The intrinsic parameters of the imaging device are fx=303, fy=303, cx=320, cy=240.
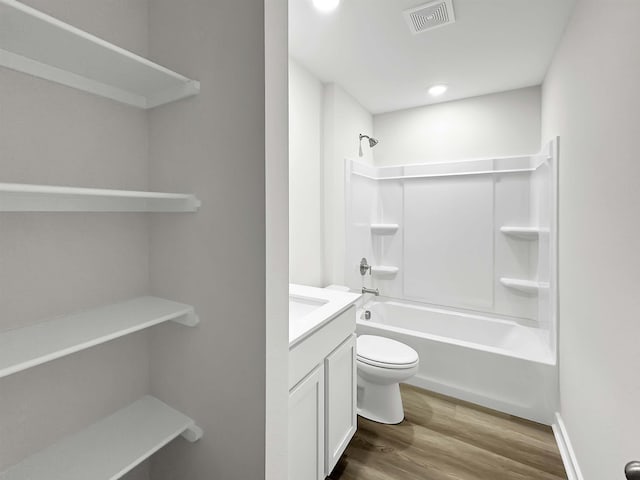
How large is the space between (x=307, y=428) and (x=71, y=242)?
3.80 ft

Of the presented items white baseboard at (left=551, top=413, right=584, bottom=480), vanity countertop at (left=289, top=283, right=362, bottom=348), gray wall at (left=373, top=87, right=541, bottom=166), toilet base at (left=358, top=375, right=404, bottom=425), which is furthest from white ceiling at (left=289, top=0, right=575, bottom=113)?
white baseboard at (left=551, top=413, right=584, bottom=480)

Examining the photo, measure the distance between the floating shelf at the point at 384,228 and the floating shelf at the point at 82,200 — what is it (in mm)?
2553

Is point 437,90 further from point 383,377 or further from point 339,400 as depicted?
point 339,400

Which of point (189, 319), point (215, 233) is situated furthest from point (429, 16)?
point (189, 319)

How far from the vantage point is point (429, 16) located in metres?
1.79

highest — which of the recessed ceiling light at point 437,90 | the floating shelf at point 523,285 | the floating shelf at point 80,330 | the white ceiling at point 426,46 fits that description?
the recessed ceiling light at point 437,90

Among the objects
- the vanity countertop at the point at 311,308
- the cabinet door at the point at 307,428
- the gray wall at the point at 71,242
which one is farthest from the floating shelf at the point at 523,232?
the gray wall at the point at 71,242

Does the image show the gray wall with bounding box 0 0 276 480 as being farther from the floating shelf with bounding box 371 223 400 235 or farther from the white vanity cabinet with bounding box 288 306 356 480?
the floating shelf with bounding box 371 223 400 235

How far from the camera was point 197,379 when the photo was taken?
42.6 inches

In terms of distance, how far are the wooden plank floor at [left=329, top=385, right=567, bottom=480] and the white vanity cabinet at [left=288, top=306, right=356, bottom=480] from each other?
215mm

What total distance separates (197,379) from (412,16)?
2.18 m

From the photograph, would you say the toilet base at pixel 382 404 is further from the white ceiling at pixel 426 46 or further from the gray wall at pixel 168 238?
the white ceiling at pixel 426 46

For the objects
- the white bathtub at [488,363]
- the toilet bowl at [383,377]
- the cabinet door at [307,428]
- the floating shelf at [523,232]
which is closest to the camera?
the cabinet door at [307,428]

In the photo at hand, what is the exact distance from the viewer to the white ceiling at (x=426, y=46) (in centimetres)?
175
